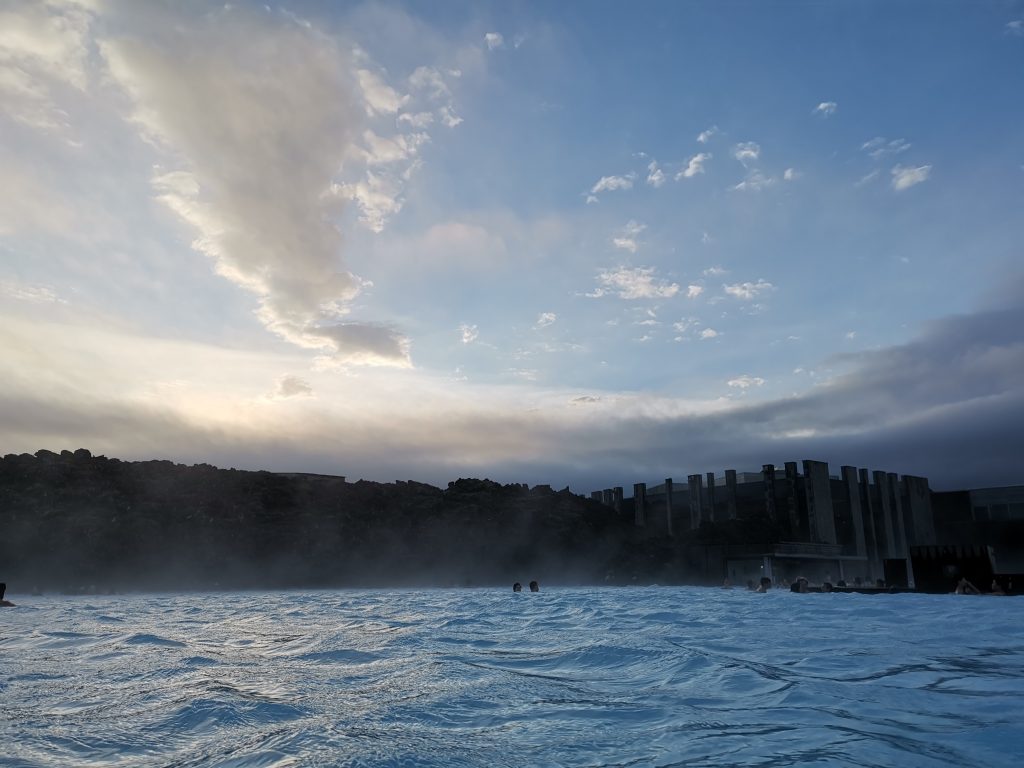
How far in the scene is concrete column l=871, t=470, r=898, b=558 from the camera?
6419cm

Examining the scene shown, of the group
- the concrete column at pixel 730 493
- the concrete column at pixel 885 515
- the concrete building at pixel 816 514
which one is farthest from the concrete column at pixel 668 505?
the concrete column at pixel 885 515

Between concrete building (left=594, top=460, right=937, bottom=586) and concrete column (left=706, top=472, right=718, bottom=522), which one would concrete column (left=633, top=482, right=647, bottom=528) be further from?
concrete column (left=706, top=472, right=718, bottom=522)

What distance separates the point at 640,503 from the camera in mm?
73375

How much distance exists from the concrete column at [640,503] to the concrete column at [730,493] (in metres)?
10.1

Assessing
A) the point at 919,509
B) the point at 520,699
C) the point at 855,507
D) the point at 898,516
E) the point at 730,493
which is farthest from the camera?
the point at 919,509

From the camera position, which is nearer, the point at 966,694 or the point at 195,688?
the point at 966,694

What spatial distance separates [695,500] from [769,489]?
7.35 meters

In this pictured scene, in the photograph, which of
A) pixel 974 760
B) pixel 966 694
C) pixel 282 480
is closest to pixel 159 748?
pixel 974 760

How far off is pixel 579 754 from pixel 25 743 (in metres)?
5.04

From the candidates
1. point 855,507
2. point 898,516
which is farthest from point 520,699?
point 898,516

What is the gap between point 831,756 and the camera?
5.63 meters

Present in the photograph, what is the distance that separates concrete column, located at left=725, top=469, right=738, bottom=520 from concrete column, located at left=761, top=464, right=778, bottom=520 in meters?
3.20

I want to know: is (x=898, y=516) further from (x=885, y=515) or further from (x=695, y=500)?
(x=695, y=500)

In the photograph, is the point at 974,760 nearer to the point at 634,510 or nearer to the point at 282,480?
the point at 634,510
